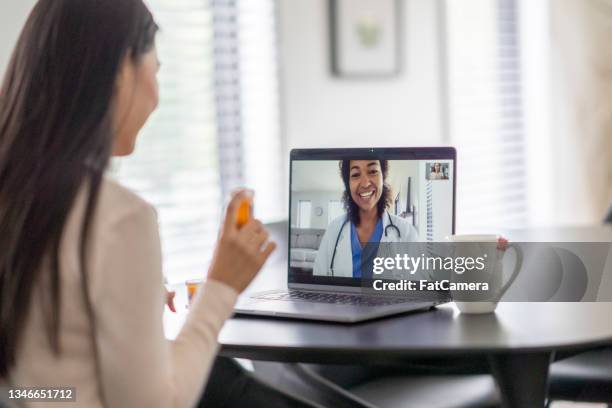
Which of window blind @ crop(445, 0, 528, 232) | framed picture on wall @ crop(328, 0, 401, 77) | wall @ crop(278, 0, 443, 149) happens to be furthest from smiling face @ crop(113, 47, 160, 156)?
window blind @ crop(445, 0, 528, 232)

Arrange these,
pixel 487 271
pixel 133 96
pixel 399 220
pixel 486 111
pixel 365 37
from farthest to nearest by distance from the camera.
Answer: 1. pixel 486 111
2. pixel 365 37
3. pixel 399 220
4. pixel 487 271
5. pixel 133 96

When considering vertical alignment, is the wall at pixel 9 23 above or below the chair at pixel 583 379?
above

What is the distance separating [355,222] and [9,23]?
163cm

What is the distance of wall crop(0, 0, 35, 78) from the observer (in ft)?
9.25

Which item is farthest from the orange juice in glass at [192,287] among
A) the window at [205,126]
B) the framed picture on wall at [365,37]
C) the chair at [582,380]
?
the framed picture on wall at [365,37]

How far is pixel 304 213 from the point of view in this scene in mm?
1806

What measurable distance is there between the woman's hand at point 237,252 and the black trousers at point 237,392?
49 centimetres

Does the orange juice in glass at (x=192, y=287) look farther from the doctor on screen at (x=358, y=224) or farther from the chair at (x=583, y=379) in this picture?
the chair at (x=583, y=379)

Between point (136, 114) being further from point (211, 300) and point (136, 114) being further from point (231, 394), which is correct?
point (231, 394)

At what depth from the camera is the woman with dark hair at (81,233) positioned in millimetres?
1121

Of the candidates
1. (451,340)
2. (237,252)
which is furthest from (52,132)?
(451,340)

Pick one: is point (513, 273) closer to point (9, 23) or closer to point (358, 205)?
point (358, 205)

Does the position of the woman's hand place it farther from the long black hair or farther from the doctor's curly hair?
the doctor's curly hair

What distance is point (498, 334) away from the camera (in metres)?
1.38
